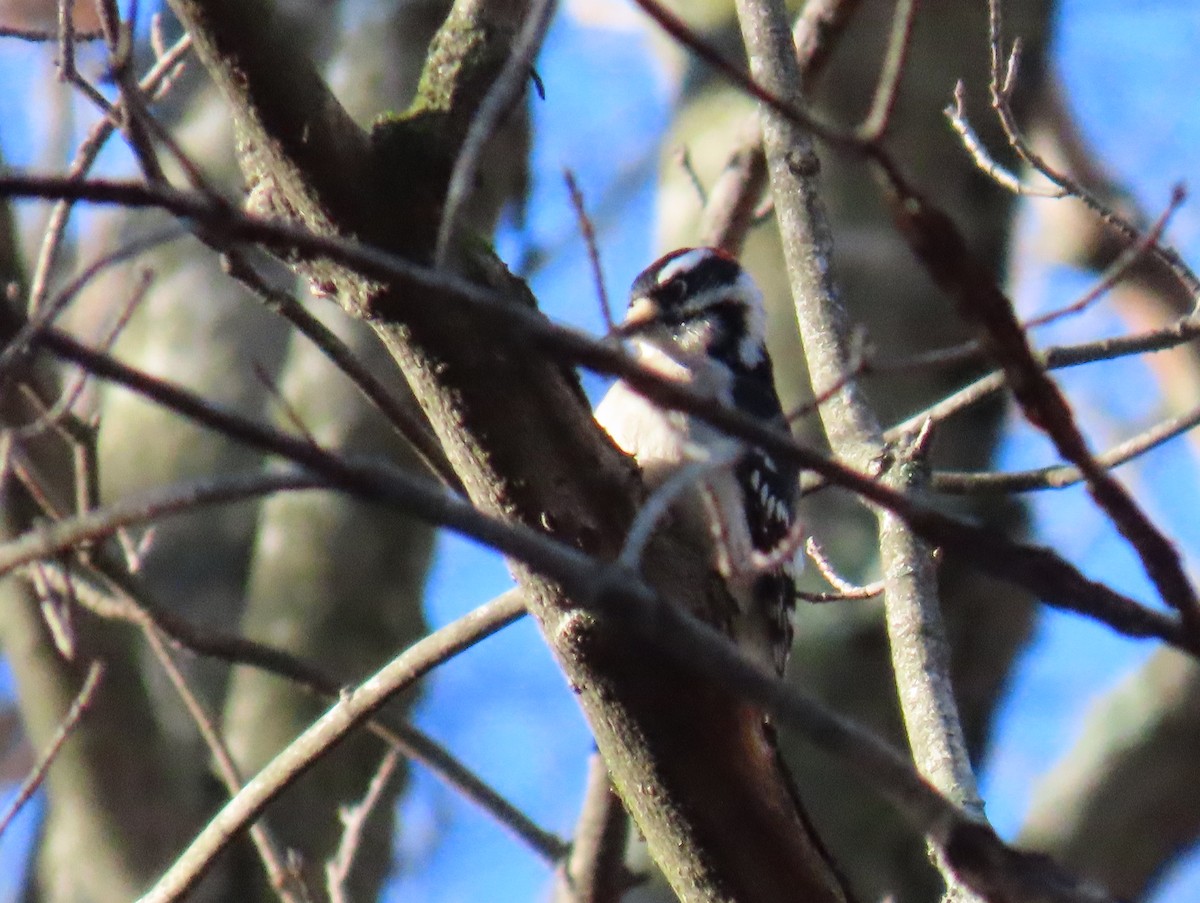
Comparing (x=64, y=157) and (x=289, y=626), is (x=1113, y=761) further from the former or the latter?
(x=64, y=157)

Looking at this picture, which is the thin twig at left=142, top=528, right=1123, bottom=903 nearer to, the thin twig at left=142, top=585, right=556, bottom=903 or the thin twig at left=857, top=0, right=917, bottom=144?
the thin twig at left=857, top=0, right=917, bottom=144

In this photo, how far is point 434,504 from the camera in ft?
4.33

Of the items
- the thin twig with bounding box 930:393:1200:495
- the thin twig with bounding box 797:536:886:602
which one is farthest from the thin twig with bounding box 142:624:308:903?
the thin twig with bounding box 930:393:1200:495

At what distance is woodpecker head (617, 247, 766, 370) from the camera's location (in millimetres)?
5238

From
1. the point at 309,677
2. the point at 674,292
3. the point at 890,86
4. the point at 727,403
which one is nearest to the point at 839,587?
the point at 309,677

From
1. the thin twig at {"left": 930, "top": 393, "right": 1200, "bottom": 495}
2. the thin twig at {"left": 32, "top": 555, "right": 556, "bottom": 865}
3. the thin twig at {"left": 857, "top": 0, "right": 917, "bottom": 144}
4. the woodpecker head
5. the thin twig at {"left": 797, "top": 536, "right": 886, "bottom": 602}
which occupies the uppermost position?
the woodpecker head

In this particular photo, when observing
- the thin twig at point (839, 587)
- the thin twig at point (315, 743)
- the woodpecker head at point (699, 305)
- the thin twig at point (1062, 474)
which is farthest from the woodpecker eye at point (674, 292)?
the thin twig at point (315, 743)

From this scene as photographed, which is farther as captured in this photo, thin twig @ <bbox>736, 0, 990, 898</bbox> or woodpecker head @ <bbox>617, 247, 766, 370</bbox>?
woodpecker head @ <bbox>617, 247, 766, 370</bbox>

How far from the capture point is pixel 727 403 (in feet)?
15.5

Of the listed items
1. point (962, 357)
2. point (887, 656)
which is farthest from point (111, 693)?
point (962, 357)

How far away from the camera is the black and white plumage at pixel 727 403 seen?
14.4ft

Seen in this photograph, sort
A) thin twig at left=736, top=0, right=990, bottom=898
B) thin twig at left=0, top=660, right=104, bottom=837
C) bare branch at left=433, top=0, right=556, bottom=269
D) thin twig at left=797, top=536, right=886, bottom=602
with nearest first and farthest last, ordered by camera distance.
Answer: bare branch at left=433, top=0, right=556, bottom=269 < thin twig at left=736, top=0, right=990, bottom=898 < thin twig at left=797, top=536, right=886, bottom=602 < thin twig at left=0, top=660, right=104, bottom=837

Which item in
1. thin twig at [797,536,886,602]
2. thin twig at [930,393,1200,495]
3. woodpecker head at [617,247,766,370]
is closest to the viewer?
thin twig at [930,393,1200,495]

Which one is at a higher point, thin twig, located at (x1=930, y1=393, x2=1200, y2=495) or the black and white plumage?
the black and white plumage
